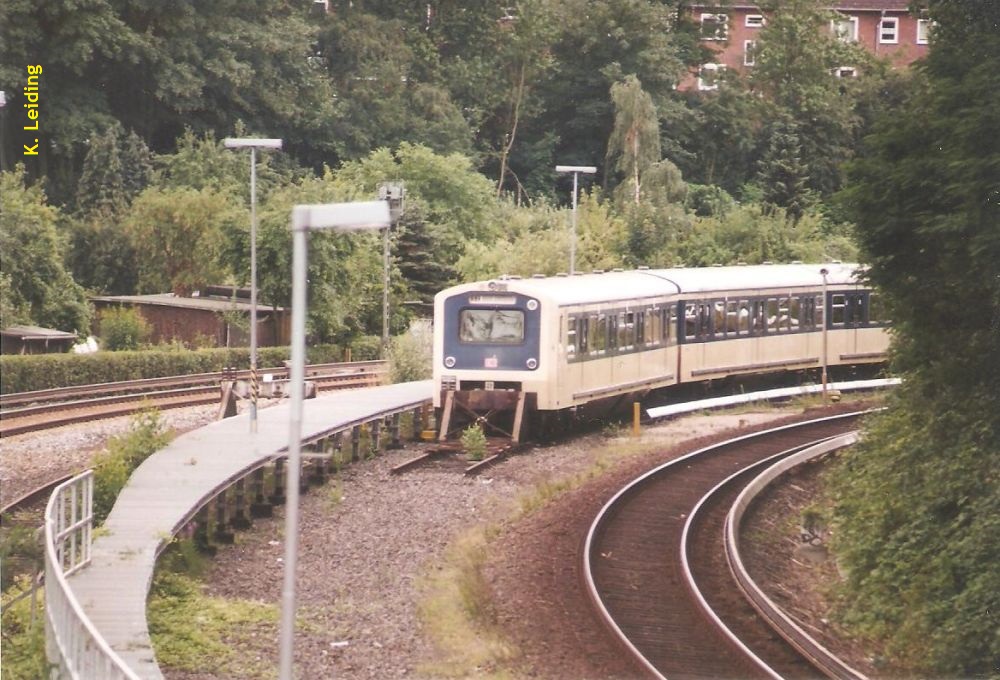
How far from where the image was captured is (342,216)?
9.02 m

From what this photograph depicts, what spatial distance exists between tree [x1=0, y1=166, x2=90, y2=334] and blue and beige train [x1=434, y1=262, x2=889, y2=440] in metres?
15.5

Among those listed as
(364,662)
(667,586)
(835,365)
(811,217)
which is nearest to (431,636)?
(364,662)

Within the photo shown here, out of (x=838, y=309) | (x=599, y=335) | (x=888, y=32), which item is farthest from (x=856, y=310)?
(x=888, y=32)

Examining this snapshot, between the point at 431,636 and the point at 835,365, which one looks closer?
the point at 431,636

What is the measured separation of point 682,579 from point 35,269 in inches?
1082

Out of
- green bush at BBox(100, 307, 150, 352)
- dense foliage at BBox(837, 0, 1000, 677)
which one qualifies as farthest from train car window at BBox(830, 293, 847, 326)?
green bush at BBox(100, 307, 150, 352)

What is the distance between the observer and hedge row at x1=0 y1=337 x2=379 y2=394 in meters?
34.4

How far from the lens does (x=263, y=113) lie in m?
63.3

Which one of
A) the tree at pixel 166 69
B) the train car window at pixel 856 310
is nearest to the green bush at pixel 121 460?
the train car window at pixel 856 310

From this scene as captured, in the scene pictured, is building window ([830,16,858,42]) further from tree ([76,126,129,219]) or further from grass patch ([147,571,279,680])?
grass patch ([147,571,279,680])

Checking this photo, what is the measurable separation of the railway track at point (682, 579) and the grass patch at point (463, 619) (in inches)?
42.9

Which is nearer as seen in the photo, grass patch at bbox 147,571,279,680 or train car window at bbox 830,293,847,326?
grass patch at bbox 147,571,279,680

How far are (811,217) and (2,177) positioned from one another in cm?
2626

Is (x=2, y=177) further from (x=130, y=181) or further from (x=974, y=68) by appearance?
(x=974, y=68)
